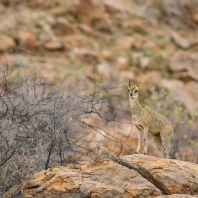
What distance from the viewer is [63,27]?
3591cm

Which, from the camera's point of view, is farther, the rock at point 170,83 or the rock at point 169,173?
the rock at point 170,83

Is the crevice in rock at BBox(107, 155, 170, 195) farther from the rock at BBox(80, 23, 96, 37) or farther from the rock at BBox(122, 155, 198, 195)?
the rock at BBox(80, 23, 96, 37)

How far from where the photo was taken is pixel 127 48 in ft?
123

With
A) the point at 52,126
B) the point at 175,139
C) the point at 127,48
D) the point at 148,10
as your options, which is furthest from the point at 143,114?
the point at 148,10

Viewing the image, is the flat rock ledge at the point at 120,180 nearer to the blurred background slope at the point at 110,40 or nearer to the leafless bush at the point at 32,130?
the leafless bush at the point at 32,130

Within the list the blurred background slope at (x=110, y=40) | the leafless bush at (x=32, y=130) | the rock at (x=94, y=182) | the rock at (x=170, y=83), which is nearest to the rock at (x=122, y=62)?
the blurred background slope at (x=110, y=40)

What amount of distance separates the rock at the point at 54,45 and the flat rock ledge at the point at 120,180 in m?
24.7

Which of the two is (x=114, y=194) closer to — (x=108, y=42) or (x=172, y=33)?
(x=108, y=42)

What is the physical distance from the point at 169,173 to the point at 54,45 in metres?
25.6

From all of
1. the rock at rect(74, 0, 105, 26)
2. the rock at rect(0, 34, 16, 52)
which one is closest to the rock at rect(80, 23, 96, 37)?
the rock at rect(74, 0, 105, 26)

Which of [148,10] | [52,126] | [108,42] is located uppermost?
[148,10]

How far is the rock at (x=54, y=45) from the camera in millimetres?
33219

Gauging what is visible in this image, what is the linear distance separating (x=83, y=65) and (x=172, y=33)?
1096 cm

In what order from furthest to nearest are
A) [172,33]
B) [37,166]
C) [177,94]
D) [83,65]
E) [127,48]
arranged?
[172,33] → [127,48] → [83,65] → [177,94] → [37,166]
